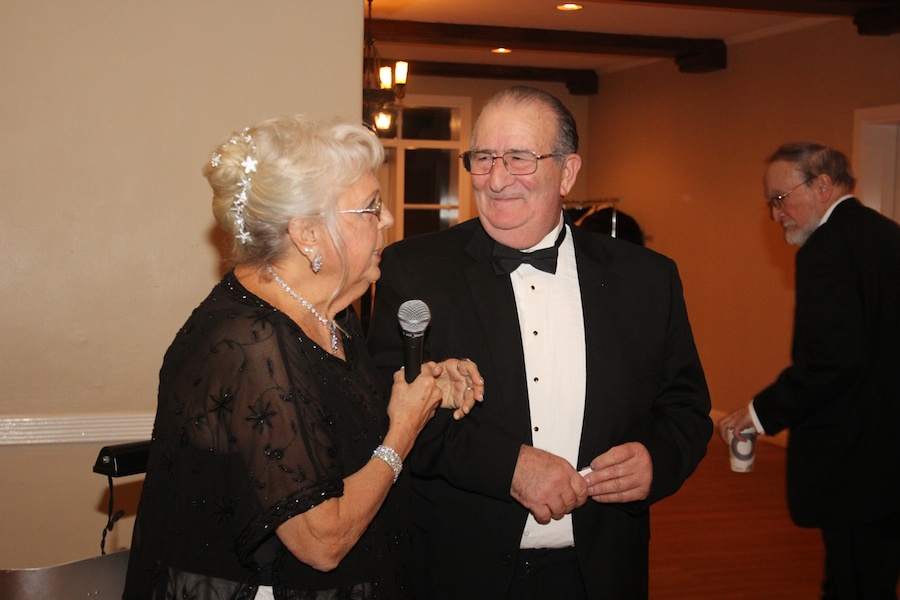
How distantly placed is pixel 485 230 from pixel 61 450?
2.12 m

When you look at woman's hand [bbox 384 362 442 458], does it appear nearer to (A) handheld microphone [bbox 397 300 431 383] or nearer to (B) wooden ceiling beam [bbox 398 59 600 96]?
(A) handheld microphone [bbox 397 300 431 383]

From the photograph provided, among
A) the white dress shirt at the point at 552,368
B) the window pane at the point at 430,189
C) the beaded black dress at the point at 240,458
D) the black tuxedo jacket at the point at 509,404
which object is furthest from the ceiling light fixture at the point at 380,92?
the beaded black dress at the point at 240,458

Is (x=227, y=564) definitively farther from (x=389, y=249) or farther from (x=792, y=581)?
(x=792, y=581)

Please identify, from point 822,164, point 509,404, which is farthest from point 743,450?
point 509,404

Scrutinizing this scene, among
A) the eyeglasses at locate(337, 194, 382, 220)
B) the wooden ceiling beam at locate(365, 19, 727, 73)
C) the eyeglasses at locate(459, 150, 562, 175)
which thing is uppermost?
the wooden ceiling beam at locate(365, 19, 727, 73)

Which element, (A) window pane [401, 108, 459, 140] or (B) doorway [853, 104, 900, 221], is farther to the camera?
(A) window pane [401, 108, 459, 140]

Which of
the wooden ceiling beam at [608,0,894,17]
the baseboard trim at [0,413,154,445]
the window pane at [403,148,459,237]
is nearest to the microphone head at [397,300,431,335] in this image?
the baseboard trim at [0,413,154,445]

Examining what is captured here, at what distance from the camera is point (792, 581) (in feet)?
15.5

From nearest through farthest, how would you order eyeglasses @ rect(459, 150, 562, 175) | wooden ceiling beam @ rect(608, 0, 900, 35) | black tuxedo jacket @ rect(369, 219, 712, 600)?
black tuxedo jacket @ rect(369, 219, 712, 600), eyeglasses @ rect(459, 150, 562, 175), wooden ceiling beam @ rect(608, 0, 900, 35)

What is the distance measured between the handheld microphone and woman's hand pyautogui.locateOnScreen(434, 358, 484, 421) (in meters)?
0.05

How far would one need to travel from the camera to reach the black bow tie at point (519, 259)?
2.25 meters

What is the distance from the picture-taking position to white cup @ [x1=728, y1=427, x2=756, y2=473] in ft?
11.4

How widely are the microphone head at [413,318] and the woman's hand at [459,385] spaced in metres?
0.10

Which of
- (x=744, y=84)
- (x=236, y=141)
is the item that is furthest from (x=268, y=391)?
(x=744, y=84)
